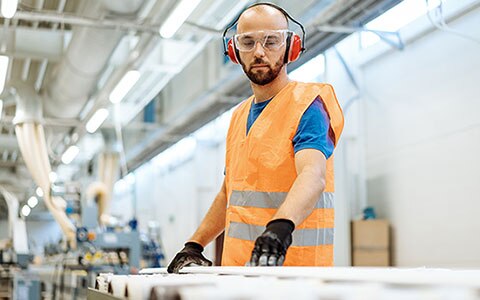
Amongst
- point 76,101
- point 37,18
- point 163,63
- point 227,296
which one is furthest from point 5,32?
point 227,296

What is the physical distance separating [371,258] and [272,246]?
574 centimetres

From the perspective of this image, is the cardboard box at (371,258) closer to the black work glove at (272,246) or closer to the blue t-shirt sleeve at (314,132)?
the blue t-shirt sleeve at (314,132)

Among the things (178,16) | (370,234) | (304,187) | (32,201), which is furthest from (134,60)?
(32,201)

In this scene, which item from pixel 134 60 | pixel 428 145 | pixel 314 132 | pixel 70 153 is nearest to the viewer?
pixel 314 132

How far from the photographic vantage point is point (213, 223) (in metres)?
1.88

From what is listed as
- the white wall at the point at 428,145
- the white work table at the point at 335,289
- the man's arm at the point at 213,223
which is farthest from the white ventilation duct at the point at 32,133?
the white work table at the point at 335,289

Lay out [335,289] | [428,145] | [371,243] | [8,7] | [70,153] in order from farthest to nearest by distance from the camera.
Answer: [70,153], [371,243], [428,145], [8,7], [335,289]

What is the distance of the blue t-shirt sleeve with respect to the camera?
1.55 m

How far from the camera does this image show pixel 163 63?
29.5ft

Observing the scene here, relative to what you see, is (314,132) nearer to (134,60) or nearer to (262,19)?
(262,19)

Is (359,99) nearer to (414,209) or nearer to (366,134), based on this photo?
(366,134)

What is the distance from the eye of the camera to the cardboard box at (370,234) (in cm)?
671

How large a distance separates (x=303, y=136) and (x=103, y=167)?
10.7 metres

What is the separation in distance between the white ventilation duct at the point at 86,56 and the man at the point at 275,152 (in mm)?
4532
